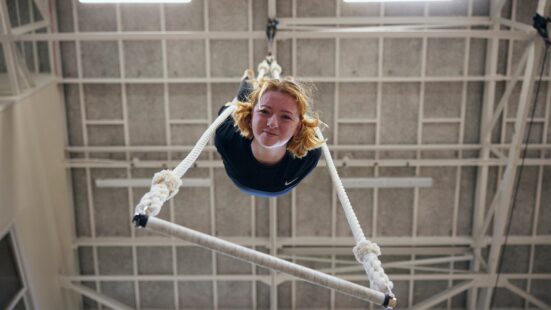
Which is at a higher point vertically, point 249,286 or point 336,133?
point 336,133

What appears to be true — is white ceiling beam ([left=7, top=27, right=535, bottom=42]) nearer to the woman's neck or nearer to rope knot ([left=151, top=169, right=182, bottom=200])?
the woman's neck

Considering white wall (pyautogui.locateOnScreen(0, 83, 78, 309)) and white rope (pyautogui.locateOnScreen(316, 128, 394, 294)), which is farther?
white wall (pyautogui.locateOnScreen(0, 83, 78, 309))

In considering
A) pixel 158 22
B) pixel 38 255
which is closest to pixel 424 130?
pixel 158 22

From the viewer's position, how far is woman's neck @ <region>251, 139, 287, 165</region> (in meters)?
3.36

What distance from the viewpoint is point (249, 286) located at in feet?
28.7

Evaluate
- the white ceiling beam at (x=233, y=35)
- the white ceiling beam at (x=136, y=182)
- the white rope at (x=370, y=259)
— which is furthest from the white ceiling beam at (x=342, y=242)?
the white rope at (x=370, y=259)

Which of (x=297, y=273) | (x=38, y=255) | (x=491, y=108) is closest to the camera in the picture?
(x=297, y=273)

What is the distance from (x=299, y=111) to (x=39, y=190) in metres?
5.45

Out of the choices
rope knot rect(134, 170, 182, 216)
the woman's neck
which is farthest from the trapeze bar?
the woman's neck

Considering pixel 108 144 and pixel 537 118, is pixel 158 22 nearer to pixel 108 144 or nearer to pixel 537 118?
pixel 108 144

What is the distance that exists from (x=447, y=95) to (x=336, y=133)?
1692mm

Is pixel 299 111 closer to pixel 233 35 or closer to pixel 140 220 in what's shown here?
pixel 140 220

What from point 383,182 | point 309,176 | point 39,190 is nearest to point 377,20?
point 383,182

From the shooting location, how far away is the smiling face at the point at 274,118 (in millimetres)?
2965
